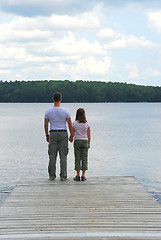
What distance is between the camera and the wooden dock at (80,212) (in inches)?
193

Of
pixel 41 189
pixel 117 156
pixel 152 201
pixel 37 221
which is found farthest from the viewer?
pixel 117 156

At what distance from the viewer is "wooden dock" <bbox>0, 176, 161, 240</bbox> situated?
4891mm

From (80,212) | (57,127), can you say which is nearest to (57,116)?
(57,127)

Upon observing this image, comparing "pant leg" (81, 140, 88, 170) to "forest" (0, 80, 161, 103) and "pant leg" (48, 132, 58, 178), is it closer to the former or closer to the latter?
"pant leg" (48, 132, 58, 178)

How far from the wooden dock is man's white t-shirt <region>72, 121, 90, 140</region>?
1013 millimetres

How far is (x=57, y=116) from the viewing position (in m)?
7.57

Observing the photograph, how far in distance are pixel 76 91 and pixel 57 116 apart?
475ft

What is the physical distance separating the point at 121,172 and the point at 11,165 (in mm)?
5319

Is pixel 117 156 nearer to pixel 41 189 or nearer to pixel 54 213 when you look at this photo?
pixel 41 189

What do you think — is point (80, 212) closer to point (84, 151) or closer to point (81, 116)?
point (84, 151)

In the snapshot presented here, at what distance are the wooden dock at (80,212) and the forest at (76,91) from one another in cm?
13989

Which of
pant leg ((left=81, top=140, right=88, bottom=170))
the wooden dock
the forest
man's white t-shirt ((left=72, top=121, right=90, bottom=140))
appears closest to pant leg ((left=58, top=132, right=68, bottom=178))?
man's white t-shirt ((left=72, top=121, right=90, bottom=140))

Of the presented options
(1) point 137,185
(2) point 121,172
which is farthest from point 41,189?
(2) point 121,172

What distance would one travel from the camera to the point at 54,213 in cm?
579
